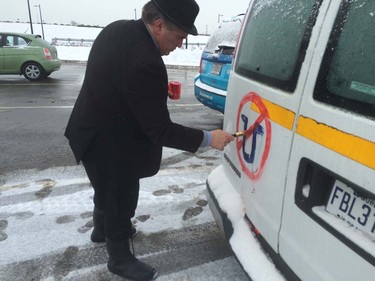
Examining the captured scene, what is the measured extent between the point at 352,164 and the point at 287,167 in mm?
351

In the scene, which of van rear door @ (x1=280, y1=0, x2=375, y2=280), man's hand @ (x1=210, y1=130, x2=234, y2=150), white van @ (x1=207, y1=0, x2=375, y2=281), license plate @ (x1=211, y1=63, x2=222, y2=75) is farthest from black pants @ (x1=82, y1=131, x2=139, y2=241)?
license plate @ (x1=211, y1=63, x2=222, y2=75)

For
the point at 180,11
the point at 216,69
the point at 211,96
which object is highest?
the point at 180,11

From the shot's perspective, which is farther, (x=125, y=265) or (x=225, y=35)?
(x=225, y=35)

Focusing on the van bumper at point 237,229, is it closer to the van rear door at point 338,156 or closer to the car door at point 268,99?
the car door at point 268,99

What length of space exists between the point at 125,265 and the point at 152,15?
1436 millimetres

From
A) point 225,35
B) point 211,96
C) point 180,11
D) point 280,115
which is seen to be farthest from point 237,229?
point 225,35

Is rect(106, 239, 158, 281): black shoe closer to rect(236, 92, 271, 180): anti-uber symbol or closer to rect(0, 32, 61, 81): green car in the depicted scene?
rect(236, 92, 271, 180): anti-uber symbol

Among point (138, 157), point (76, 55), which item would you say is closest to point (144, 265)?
point (138, 157)

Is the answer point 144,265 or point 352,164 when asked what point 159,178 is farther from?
point 352,164

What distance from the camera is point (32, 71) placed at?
10945 millimetres

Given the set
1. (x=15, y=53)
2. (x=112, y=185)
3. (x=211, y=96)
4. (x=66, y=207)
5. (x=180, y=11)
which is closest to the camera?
(x=180, y=11)

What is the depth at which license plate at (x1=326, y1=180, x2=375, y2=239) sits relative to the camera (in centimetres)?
119

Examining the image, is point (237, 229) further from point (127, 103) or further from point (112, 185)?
point (127, 103)

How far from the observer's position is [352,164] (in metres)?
1.19
